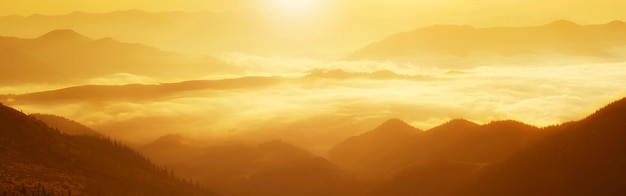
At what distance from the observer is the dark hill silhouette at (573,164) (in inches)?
3590

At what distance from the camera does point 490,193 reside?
10856 centimetres

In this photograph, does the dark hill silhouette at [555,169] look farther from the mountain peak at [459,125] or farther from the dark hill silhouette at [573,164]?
the mountain peak at [459,125]

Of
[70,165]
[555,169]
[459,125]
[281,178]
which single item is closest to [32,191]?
[70,165]

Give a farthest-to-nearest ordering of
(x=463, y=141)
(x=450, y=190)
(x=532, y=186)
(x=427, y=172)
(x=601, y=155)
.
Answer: (x=463, y=141) → (x=427, y=172) → (x=450, y=190) → (x=532, y=186) → (x=601, y=155)

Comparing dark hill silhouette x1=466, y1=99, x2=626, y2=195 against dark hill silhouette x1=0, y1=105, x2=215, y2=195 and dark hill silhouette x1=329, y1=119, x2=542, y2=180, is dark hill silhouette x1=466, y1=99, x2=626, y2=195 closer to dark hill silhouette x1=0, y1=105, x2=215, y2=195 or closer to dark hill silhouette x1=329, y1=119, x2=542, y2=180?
dark hill silhouette x1=329, y1=119, x2=542, y2=180

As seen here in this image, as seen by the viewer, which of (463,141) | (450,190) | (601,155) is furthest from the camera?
(463,141)

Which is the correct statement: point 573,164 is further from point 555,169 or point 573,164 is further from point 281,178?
point 281,178

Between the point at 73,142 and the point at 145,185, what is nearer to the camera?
the point at 145,185

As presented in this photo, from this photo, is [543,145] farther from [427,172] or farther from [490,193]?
[427,172]

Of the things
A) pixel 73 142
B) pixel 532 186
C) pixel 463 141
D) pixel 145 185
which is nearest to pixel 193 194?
pixel 145 185

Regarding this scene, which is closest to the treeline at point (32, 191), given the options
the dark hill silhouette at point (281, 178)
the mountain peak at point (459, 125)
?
the dark hill silhouette at point (281, 178)

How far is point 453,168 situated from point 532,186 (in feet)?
80.7

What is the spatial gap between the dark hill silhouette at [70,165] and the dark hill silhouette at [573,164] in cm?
4705

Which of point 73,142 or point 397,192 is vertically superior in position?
point 73,142
